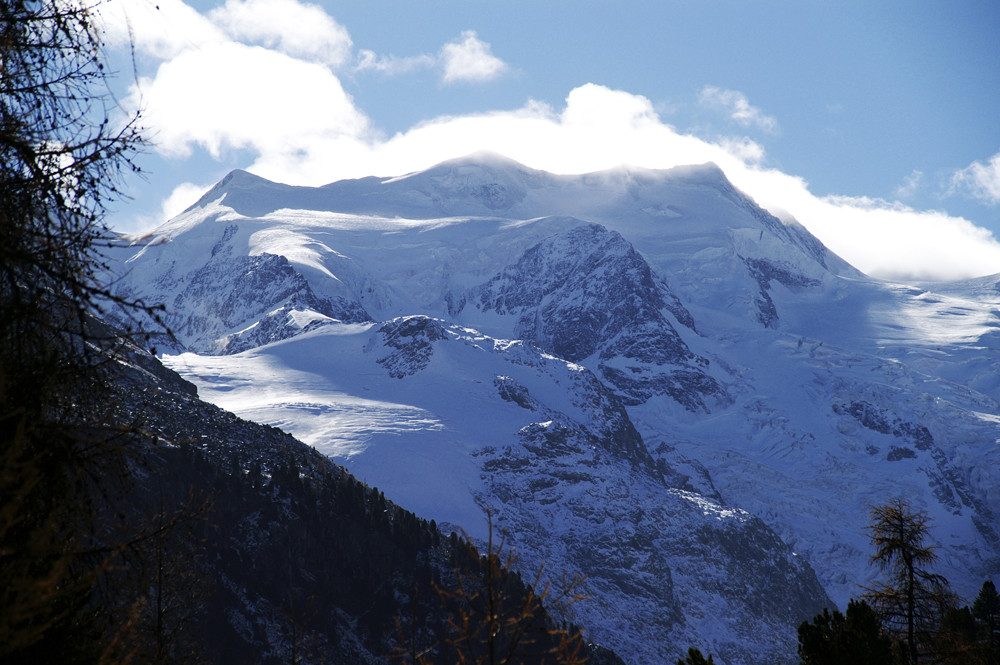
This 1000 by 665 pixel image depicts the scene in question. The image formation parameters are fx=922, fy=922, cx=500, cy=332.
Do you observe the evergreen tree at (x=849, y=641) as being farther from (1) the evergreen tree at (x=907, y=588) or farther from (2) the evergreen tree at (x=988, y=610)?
(2) the evergreen tree at (x=988, y=610)

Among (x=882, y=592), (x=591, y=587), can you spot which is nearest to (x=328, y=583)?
(x=591, y=587)

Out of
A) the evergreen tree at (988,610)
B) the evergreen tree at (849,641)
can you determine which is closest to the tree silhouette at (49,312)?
the evergreen tree at (849,641)

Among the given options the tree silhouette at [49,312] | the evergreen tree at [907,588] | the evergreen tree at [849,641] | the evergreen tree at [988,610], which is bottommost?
the evergreen tree at [988,610]

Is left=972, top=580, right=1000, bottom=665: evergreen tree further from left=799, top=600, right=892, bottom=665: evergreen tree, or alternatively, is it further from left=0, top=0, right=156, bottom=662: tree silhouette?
left=0, top=0, right=156, bottom=662: tree silhouette

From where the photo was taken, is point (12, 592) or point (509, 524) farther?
point (509, 524)

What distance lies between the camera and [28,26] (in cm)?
602

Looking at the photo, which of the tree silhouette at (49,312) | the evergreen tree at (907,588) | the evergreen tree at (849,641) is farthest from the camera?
the evergreen tree at (907,588)

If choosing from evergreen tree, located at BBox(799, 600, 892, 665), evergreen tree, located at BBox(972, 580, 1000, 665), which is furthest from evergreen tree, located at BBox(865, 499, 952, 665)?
evergreen tree, located at BBox(972, 580, 1000, 665)

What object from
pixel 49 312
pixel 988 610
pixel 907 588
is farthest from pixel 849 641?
pixel 988 610

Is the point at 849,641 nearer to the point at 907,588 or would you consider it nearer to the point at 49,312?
the point at 907,588

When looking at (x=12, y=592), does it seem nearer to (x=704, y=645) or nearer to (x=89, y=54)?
(x=89, y=54)

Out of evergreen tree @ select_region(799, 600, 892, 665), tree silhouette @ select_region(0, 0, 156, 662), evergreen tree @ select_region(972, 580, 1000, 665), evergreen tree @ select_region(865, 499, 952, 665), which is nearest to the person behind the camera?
tree silhouette @ select_region(0, 0, 156, 662)

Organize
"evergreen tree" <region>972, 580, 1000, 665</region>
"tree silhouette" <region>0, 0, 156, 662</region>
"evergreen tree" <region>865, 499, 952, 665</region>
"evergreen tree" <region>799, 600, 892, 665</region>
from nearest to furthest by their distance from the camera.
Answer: "tree silhouette" <region>0, 0, 156, 662</region>, "evergreen tree" <region>799, 600, 892, 665</region>, "evergreen tree" <region>865, 499, 952, 665</region>, "evergreen tree" <region>972, 580, 1000, 665</region>

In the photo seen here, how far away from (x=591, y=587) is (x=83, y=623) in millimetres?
140963
